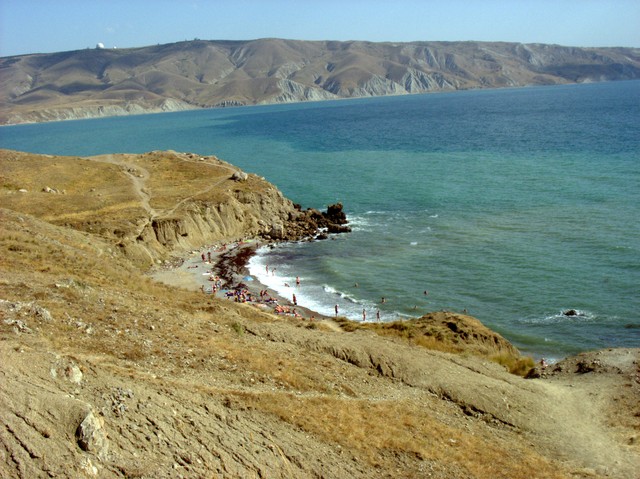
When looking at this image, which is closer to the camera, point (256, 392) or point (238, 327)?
point (256, 392)

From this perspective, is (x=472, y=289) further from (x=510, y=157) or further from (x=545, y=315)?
(x=510, y=157)

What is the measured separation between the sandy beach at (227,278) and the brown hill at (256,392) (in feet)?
34.9

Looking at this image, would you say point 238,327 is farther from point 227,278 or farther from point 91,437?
point 227,278

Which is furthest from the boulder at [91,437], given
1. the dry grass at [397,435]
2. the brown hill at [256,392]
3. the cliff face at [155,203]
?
the cliff face at [155,203]

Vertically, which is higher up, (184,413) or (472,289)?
(184,413)

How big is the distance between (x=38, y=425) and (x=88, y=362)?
396 cm

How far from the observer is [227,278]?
177 ft

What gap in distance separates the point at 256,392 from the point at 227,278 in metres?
34.1

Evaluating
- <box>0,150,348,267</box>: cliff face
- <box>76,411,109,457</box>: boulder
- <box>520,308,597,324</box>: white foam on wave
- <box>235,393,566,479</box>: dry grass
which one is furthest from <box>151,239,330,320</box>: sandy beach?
<box>76,411,109,457</box>: boulder

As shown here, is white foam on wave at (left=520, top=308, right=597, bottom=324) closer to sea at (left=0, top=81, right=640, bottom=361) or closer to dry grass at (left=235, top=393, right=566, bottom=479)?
sea at (left=0, top=81, right=640, bottom=361)

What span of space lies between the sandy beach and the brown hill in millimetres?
10629

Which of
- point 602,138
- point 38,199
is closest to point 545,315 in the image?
point 38,199

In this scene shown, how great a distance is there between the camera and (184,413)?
679 inches

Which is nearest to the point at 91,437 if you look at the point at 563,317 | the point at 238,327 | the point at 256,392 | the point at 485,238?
the point at 256,392
